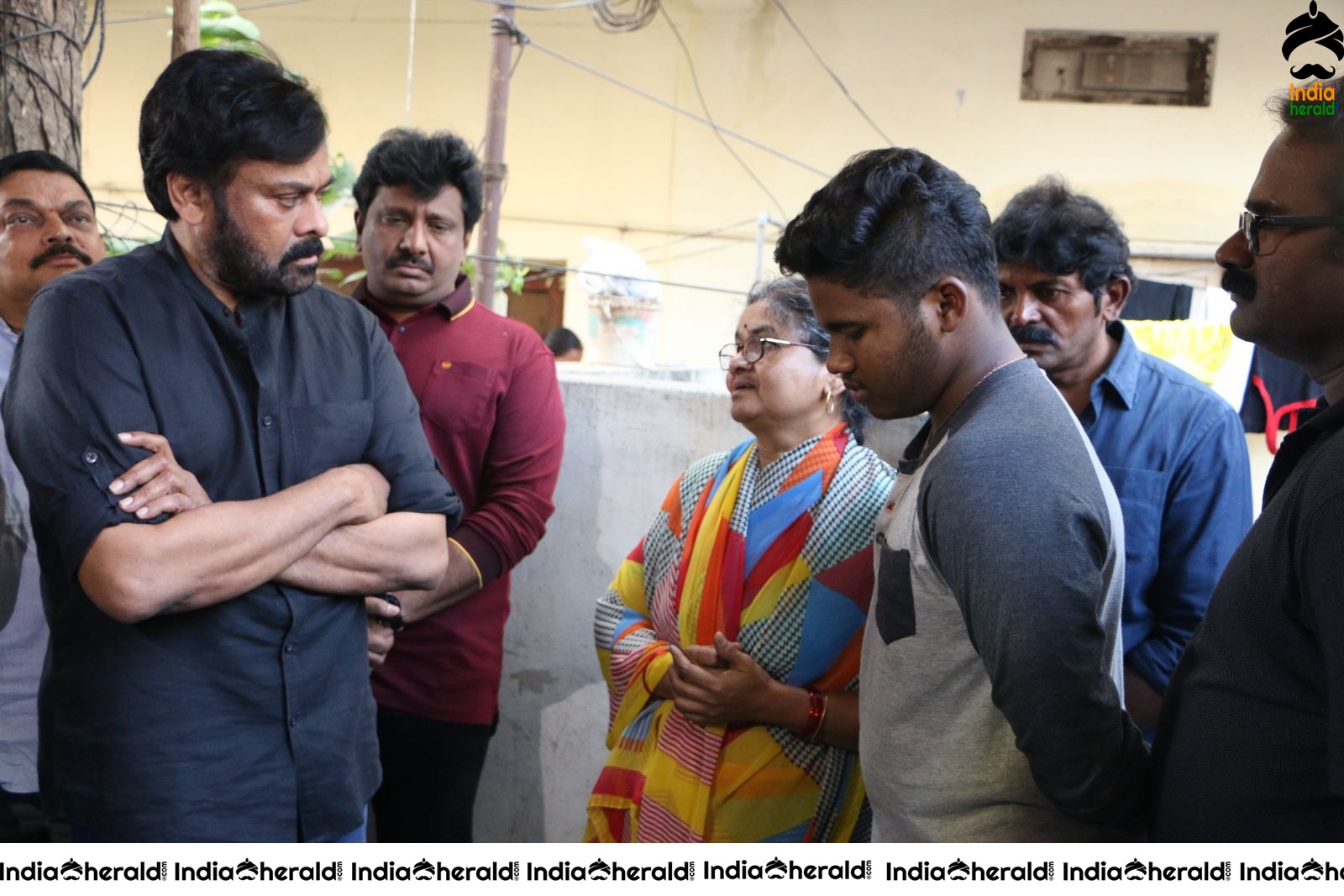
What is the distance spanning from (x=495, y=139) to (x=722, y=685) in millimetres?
4926

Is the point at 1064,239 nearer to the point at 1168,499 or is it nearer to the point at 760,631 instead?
the point at 1168,499

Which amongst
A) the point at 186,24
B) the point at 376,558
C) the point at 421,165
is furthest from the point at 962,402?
the point at 186,24

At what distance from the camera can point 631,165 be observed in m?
12.2

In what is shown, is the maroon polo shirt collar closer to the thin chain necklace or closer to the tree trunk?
the tree trunk

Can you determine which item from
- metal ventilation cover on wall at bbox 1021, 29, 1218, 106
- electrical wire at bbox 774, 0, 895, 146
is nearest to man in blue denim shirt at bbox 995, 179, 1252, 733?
electrical wire at bbox 774, 0, 895, 146

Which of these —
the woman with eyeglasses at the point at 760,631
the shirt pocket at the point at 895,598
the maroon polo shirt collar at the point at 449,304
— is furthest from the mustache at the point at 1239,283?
the maroon polo shirt collar at the point at 449,304

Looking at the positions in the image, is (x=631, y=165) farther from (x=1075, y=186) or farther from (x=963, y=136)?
(x=1075, y=186)

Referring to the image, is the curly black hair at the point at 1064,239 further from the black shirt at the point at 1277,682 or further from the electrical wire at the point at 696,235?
the electrical wire at the point at 696,235

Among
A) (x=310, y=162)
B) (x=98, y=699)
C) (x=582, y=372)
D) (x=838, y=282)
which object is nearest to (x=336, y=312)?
(x=310, y=162)

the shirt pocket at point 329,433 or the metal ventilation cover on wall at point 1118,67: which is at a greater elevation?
the metal ventilation cover on wall at point 1118,67

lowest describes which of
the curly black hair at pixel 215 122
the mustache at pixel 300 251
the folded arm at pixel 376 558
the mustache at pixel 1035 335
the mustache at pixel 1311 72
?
the folded arm at pixel 376 558

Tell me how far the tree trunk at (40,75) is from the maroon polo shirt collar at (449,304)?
0.95 m

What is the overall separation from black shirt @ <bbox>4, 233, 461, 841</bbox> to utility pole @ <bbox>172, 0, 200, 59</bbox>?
4.97 feet

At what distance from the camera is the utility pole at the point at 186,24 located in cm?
318
